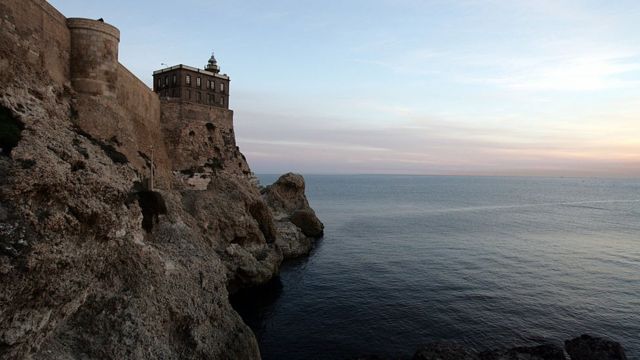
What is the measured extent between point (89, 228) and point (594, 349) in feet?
90.9

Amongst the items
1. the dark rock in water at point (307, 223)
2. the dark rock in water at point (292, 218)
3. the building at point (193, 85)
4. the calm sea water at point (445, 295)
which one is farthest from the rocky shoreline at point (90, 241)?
the dark rock in water at point (307, 223)

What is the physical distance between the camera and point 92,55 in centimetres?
2570

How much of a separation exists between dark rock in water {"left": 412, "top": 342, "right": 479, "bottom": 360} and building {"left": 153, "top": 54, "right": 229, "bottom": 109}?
39707mm

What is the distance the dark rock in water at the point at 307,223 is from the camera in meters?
59.6

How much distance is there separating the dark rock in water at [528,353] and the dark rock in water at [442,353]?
53.7 inches

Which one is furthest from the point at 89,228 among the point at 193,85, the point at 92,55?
the point at 193,85

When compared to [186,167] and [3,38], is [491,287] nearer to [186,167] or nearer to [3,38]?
[186,167]

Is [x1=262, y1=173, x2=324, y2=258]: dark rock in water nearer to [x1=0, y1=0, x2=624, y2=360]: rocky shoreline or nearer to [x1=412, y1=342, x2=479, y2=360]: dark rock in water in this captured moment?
[x1=0, y1=0, x2=624, y2=360]: rocky shoreline

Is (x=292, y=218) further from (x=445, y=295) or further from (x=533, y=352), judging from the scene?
(x=533, y=352)

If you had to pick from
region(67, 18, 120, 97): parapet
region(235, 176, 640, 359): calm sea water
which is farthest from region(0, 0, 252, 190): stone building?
region(235, 176, 640, 359): calm sea water

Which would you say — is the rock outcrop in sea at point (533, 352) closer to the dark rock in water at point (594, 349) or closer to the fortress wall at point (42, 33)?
the dark rock in water at point (594, 349)

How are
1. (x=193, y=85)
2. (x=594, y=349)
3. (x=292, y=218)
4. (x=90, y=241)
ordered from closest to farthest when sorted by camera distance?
(x=90, y=241)
(x=594, y=349)
(x=193, y=85)
(x=292, y=218)

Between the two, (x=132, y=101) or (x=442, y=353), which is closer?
(x=442, y=353)

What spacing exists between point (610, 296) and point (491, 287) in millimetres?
9957
